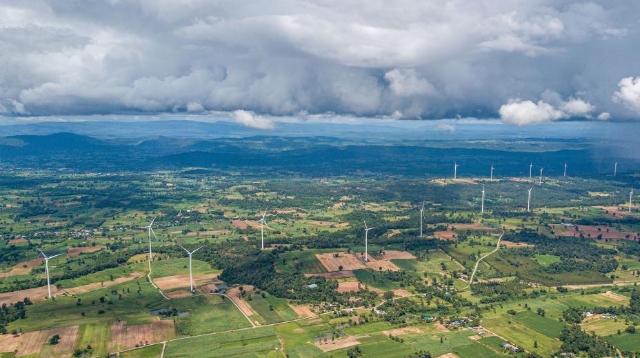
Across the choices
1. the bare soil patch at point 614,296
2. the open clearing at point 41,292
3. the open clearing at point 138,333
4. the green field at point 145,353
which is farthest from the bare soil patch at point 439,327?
the open clearing at point 41,292

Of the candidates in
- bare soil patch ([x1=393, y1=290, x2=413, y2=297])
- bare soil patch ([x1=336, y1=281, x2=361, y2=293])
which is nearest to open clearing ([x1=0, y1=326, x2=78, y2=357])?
bare soil patch ([x1=336, y1=281, x2=361, y2=293])

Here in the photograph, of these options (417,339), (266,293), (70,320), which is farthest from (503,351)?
(70,320)

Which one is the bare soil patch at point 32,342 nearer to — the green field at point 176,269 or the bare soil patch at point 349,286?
the green field at point 176,269

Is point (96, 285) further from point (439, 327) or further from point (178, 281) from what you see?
point (439, 327)

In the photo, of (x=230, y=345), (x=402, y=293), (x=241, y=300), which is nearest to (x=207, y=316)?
(x=241, y=300)

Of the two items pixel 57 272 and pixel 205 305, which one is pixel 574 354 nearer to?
pixel 205 305

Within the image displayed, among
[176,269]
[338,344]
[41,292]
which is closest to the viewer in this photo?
[338,344]

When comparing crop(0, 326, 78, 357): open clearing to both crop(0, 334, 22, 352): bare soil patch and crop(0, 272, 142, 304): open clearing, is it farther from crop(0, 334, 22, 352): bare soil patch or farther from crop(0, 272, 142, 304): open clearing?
crop(0, 272, 142, 304): open clearing
